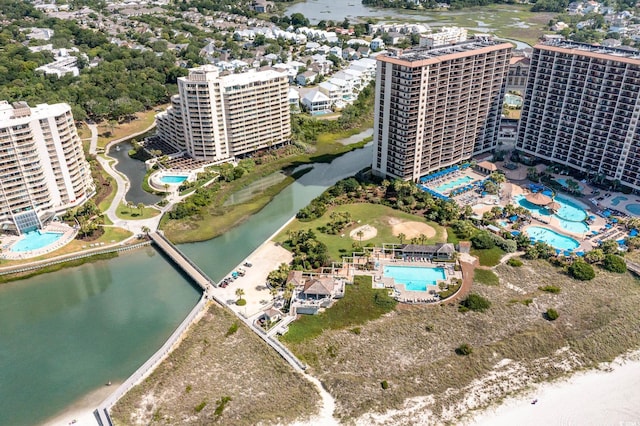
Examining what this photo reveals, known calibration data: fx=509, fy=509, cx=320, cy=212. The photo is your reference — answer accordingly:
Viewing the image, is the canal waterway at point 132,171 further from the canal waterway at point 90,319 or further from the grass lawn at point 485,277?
the grass lawn at point 485,277

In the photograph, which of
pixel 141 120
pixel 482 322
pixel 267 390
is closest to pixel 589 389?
pixel 482 322

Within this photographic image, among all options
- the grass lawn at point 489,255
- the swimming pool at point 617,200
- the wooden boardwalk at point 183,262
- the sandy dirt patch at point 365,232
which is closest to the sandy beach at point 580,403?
the grass lawn at point 489,255

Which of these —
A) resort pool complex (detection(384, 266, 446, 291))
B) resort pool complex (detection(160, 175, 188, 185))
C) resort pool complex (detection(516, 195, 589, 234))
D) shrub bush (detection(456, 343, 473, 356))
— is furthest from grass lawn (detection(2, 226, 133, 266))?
resort pool complex (detection(516, 195, 589, 234))

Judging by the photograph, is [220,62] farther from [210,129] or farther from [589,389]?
[589,389]

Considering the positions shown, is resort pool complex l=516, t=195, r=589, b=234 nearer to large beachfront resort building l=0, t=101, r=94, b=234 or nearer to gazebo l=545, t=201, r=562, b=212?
gazebo l=545, t=201, r=562, b=212

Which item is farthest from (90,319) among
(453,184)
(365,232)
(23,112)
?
(453,184)
